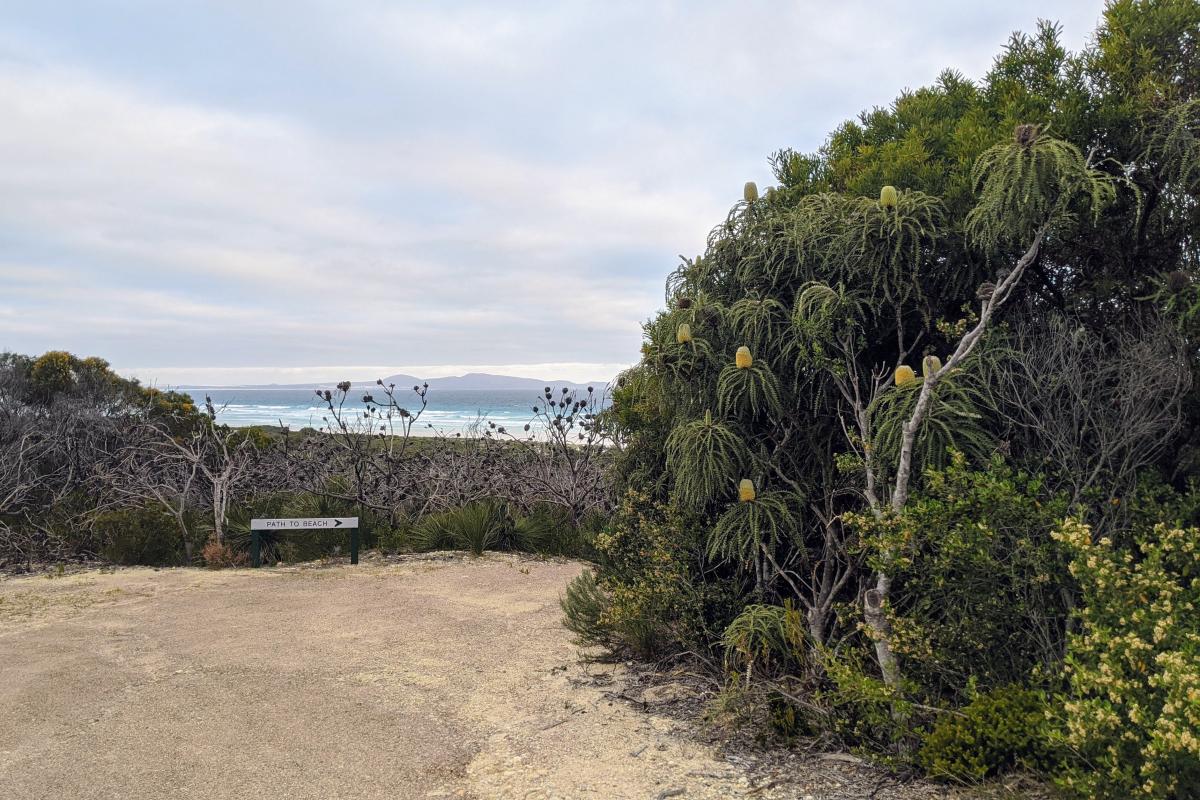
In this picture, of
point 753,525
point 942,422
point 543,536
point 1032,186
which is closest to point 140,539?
point 543,536

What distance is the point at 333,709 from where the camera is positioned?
4473 millimetres

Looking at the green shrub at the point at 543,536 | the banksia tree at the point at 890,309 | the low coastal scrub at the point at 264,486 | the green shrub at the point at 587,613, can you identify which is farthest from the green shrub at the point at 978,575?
the green shrub at the point at 543,536

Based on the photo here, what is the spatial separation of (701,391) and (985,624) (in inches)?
74.9

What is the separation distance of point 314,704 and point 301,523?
15.4ft

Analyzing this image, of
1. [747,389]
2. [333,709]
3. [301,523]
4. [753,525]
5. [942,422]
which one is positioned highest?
[747,389]

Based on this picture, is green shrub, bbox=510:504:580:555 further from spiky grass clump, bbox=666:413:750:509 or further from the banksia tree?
spiky grass clump, bbox=666:413:750:509

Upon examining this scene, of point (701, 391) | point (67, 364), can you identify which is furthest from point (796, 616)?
point (67, 364)

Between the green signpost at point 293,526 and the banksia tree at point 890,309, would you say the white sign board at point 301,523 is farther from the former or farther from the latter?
the banksia tree at point 890,309

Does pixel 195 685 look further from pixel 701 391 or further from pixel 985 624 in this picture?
pixel 985 624

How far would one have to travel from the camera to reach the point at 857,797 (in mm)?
3258

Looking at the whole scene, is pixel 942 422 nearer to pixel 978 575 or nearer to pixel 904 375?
pixel 904 375

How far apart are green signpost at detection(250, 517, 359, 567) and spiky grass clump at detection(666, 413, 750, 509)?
585 centimetres

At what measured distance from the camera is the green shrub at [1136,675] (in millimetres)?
2398

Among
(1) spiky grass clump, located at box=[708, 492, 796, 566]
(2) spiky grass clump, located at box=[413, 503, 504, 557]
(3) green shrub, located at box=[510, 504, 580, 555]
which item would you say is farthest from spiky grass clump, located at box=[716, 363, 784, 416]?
(2) spiky grass clump, located at box=[413, 503, 504, 557]
